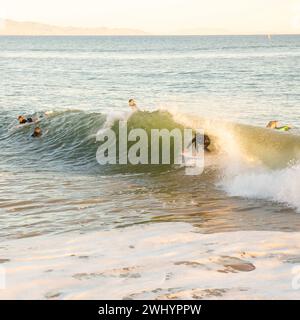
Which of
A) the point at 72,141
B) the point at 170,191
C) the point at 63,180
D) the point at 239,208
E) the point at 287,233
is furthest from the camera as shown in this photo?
the point at 72,141

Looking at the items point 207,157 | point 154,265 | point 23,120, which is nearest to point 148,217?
point 154,265

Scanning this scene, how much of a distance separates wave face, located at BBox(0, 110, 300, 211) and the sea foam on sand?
10.1 ft

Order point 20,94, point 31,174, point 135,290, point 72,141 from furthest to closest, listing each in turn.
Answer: point 20,94 < point 72,141 < point 31,174 < point 135,290

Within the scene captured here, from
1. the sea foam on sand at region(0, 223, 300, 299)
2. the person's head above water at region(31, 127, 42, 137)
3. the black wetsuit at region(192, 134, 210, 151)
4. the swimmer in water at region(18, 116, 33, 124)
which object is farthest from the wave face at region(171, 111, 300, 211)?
the swimmer in water at region(18, 116, 33, 124)

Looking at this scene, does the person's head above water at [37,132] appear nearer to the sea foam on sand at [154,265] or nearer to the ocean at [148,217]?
the ocean at [148,217]

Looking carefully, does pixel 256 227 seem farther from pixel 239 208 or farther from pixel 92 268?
pixel 92 268

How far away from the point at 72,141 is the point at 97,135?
3.31ft

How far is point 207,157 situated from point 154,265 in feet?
30.2

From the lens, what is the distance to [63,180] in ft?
47.0

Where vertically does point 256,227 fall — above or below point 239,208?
below

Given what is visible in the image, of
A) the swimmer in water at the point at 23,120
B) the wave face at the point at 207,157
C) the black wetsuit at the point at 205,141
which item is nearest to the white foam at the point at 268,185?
the wave face at the point at 207,157

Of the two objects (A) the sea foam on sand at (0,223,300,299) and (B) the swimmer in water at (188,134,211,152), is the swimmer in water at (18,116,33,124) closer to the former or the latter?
(B) the swimmer in water at (188,134,211,152)
